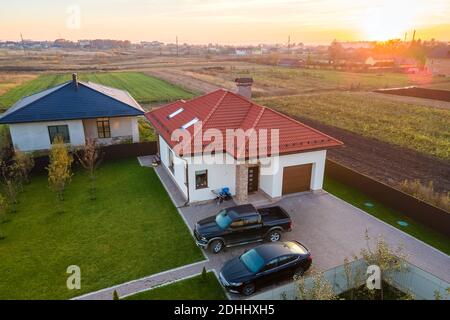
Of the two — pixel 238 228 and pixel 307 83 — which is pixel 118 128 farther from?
pixel 307 83

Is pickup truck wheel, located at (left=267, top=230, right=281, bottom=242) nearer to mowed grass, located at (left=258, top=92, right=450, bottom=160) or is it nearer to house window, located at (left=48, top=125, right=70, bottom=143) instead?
mowed grass, located at (left=258, top=92, right=450, bottom=160)

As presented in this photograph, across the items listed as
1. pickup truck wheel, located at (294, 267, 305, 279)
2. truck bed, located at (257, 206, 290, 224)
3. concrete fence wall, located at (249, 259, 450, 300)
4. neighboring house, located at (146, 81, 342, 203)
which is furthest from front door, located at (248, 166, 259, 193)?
concrete fence wall, located at (249, 259, 450, 300)

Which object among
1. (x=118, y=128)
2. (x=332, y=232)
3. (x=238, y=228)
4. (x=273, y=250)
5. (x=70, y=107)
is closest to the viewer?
(x=273, y=250)

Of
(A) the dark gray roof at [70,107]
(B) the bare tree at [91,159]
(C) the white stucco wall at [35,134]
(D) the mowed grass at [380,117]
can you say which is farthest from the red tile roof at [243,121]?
(D) the mowed grass at [380,117]

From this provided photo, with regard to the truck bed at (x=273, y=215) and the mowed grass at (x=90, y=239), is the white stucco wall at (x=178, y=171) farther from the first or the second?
the truck bed at (x=273, y=215)

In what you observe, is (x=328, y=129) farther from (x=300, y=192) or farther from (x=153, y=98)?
(x=153, y=98)

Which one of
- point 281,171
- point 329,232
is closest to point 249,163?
point 281,171

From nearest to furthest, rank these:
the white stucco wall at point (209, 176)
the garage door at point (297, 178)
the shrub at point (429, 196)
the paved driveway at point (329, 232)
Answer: the paved driveway at point (329, 232), the shrub at point (429, 196), the white stucco wall at point (209, 176), the garage door at point (297, 178)
